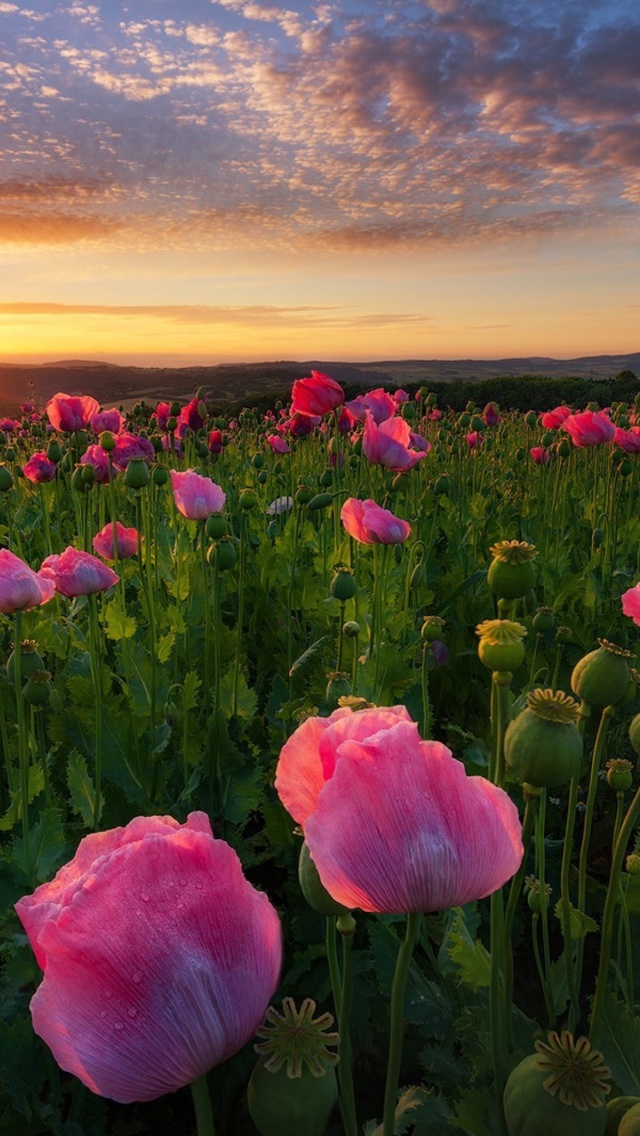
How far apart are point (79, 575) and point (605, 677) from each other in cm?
132

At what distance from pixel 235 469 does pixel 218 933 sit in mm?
6699

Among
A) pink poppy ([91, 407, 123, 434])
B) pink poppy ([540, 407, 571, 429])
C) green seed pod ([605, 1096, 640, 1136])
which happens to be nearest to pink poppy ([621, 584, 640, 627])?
green seed pod ([605, 1096, 640, 1136])

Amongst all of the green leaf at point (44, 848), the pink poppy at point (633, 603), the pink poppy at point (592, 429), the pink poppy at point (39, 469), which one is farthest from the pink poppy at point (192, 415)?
the pink poppy at point (633, 603)

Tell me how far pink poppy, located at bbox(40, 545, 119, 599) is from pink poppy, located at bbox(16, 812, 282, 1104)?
141 cm

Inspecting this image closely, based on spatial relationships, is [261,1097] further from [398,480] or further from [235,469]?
[235,469]

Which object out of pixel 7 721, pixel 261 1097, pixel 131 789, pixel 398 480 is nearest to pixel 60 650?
pixel 7 721

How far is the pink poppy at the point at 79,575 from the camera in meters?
1.94

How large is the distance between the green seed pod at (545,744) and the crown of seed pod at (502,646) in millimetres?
78

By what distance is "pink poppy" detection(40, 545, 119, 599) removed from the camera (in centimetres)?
194

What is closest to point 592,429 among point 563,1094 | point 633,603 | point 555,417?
point 555,417

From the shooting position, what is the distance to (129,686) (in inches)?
90.1

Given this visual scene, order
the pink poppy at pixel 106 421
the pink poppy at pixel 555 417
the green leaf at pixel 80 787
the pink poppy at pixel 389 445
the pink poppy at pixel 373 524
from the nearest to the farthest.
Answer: the green leaf at pixel 80 787, the pink poppy at pixel 373 524, the pink poppy at pixel 389 445, the pink poppy at pixel 106 421, the pink poppy at pixel 555 417

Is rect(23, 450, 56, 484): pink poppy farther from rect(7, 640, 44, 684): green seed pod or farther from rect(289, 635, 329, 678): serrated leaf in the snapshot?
rect(7, 640, 44, 684): green seed pod

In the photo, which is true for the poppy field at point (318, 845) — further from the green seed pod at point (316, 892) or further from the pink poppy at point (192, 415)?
the pink poppy at point (192, 415)
